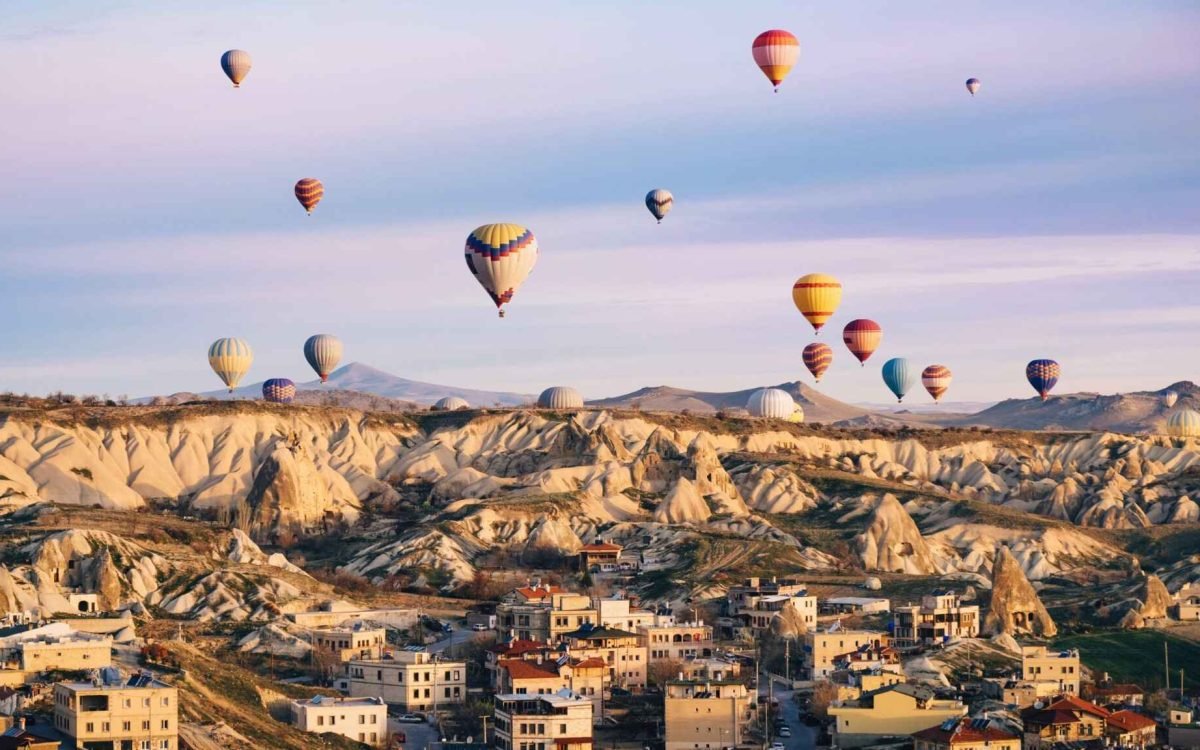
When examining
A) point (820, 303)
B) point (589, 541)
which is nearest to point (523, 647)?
point (589, 541)

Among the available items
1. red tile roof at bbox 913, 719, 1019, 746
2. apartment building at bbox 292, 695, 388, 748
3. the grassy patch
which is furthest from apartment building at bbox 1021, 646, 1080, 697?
apartment building at bbox 292, 695, 388, 748

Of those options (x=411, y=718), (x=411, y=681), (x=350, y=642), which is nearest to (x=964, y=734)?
(x=411, y=718)

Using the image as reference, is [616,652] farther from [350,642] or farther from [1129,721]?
[1129,721]

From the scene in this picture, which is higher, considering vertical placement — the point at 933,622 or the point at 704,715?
the point at 933,622

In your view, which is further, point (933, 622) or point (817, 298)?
point (817, 298)

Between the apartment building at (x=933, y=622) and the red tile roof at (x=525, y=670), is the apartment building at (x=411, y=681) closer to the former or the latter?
the red tile roof at (x=525, y=670)

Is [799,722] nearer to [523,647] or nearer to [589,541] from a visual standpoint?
[523,647]

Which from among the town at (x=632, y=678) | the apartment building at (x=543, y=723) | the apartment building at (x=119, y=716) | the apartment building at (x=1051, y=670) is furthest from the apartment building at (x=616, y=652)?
the apartment building at (x=119, y=716)
